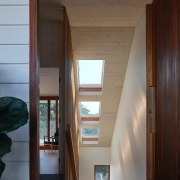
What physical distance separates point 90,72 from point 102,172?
14.3ft

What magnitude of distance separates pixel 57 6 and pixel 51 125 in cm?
682

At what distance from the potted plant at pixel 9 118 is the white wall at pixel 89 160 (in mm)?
7995

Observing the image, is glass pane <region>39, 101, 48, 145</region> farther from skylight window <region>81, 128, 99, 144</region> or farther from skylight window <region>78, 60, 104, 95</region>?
skylight window <region>78, 60, 104, 95</region>

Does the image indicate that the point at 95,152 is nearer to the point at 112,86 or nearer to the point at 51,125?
the point at 51,125

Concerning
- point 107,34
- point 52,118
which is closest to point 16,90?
point 107,34

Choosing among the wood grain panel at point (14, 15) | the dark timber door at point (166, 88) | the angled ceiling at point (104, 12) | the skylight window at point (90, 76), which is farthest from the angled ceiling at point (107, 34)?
the wood grain panel at point (14, 15)

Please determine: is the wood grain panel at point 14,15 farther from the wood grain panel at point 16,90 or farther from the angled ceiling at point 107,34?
the angled ceiling at point 107,34

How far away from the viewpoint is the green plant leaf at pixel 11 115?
1.16 metres

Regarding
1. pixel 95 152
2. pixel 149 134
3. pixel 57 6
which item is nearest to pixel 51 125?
pixel 95 152

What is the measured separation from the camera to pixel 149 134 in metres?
2.01

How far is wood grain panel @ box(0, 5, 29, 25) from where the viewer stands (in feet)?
5.32

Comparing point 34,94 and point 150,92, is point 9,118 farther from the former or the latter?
point 150,92

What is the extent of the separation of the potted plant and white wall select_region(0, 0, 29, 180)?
1.24 ft

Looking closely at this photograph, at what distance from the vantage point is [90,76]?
6.45 m
